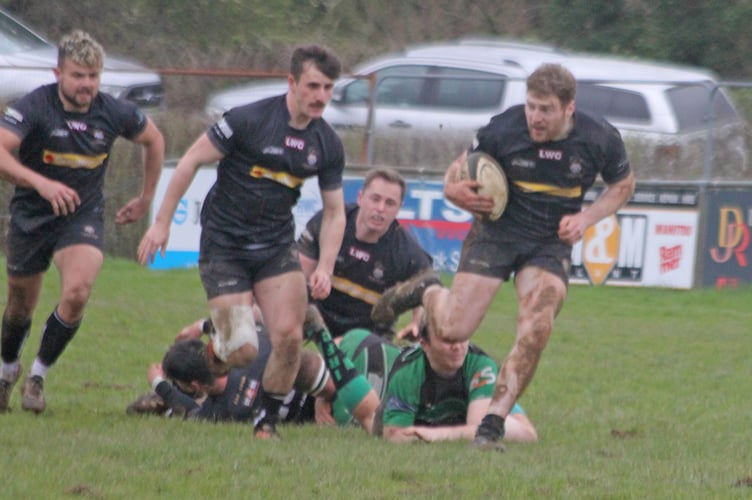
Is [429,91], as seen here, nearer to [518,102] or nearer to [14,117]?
[518,102]

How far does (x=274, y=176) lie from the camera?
7.74m

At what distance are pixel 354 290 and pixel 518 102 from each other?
7.21 metres

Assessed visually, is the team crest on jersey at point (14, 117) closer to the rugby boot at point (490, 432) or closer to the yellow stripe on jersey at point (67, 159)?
the yellow stripe on jersey at point (67, 159)

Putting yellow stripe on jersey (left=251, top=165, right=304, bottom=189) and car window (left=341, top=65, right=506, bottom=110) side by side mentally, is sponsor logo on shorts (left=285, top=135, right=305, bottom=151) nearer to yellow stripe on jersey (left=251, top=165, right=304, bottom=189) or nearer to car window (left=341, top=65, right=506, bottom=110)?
yellow stripe on jersey (left=251, top=165, right=304, bottom=189)

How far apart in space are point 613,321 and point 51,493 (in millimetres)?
8464

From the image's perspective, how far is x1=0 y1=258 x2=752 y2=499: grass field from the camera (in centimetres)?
618

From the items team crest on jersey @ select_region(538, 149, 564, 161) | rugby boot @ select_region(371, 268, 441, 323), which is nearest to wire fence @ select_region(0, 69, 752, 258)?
rugby boot @ select_region(371, 268, 441, 323)

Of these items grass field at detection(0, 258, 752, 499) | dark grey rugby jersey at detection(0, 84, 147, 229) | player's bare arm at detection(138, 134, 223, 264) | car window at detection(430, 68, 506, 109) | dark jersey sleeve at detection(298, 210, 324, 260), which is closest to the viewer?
grass field at detection(0, 258, 752, 499)

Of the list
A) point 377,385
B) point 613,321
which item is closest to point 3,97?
point 613,321

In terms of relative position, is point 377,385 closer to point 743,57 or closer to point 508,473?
point 508,473

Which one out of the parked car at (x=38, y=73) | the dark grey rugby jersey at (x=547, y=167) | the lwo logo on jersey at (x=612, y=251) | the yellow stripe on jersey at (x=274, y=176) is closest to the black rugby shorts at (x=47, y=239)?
the yellow stripe on jersey at (x=274, y=176)

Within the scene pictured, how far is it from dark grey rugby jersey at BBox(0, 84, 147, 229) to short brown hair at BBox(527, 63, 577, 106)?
91.6 inches

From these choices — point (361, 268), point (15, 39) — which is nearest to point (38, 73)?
point (15, 39)

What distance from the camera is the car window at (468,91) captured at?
53.6 feet
